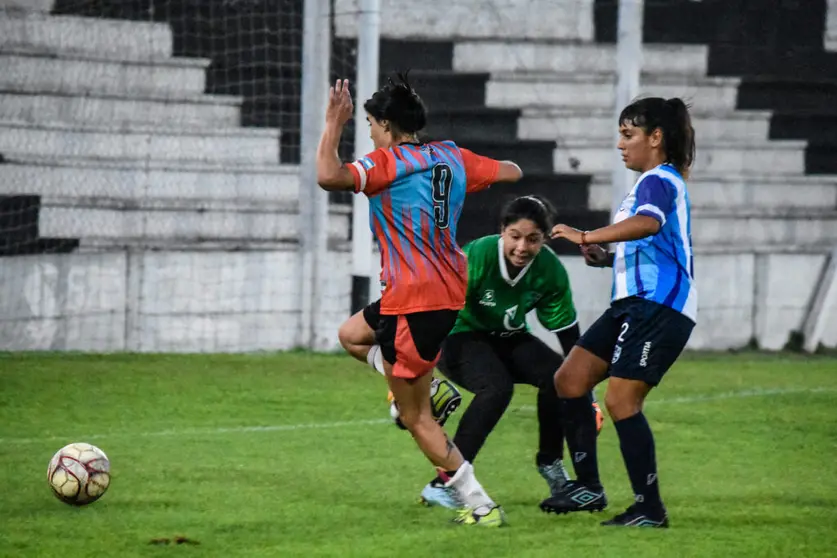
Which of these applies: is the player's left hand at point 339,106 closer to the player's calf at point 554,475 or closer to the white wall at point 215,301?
the player's calf at point 554,475

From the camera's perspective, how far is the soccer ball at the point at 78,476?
5.25m

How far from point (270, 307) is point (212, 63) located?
7.86 feet

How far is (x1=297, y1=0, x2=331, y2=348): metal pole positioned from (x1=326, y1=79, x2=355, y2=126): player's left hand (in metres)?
6.16

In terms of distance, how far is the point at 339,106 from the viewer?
16.0 feet

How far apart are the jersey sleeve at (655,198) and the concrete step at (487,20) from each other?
8784 millimetres

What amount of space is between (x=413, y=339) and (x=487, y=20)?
30.0 feet

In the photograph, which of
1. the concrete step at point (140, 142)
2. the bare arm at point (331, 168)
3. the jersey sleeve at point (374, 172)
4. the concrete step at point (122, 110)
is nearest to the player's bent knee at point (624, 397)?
the jersey sleeve at point (374, 172)

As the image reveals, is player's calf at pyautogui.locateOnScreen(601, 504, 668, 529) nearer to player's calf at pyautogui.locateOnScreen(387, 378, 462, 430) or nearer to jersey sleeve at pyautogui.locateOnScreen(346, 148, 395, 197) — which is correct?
player's calf at pyautogui.locateOnScreen(387, 378, 462, 430)

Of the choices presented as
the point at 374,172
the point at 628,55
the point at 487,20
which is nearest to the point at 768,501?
the point at 374,172

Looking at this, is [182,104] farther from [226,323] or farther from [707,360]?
[707,360]

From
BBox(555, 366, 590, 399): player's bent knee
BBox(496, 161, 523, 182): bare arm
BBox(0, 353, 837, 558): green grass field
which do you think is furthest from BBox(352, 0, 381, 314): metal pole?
BBox(555, 366, 590, 399): player's bent knee

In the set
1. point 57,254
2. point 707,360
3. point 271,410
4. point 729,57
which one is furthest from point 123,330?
point 729,57

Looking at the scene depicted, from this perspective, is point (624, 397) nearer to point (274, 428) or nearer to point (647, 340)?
point (647, 340)

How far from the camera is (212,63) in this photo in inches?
503
